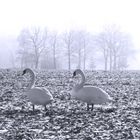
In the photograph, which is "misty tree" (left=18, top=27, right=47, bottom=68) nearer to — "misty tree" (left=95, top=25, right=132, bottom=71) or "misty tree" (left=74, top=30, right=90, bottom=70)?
"misty tree" (left=74, top=30, right=90, bottom=70)

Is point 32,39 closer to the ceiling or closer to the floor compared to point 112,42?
closer to the ceiling

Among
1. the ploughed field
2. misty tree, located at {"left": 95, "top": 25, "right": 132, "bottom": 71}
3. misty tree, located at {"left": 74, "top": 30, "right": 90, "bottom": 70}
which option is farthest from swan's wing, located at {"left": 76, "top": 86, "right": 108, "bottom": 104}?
misty tree, located at {"left": 74, "top": 30, "right": 90, "bottom": 70}

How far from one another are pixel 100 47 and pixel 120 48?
5234 millimetres

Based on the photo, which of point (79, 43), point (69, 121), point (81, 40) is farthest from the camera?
point (81, 40)

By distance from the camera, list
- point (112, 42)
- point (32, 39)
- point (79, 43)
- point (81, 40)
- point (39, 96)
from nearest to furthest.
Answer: point (39, 96) < point (32, 39) < point (112, 42) < point (79, 43) < point (81, 40)

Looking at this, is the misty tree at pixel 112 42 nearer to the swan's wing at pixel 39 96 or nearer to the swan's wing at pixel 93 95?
the swan's wing at pixel 93 95

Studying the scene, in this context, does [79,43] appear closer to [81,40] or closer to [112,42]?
[81,40]

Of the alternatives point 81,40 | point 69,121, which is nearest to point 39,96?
point 69,121

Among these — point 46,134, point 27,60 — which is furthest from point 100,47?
point 46,134

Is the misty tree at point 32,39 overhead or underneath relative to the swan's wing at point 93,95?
overhead

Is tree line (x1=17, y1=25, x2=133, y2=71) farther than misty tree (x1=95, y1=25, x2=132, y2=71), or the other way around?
tree line (x1=17, y1=25, x2=133, y2=71)

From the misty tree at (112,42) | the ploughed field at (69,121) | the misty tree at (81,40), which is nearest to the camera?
the ploughed field at (69,121)

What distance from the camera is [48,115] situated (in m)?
11.6

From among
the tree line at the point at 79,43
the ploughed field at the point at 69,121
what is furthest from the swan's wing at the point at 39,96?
the tree line at the point at 79,43
